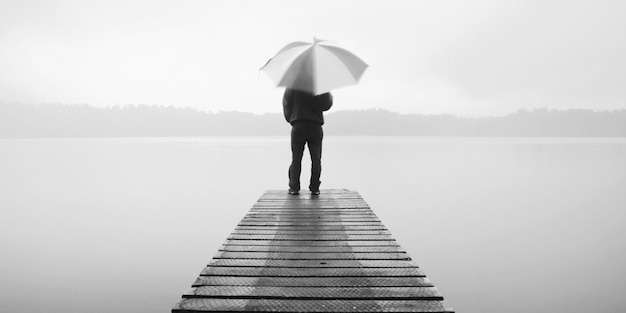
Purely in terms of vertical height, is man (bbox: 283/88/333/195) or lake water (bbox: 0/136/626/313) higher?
man (bbox: 283/88/333/195)

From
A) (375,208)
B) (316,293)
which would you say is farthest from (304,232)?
(375,208)

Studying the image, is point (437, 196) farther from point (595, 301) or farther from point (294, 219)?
point (294, 219)

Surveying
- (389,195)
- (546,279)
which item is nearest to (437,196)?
(389,195)

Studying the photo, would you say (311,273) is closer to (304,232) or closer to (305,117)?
(304,232)

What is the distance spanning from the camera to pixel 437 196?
23.7 metres

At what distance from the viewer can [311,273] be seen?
11.3 ft

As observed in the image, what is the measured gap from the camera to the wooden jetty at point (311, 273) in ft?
9.27

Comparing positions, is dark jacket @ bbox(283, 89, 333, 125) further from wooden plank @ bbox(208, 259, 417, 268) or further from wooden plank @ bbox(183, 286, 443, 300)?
wooden plank @ bbox(183, 286, 443, 300)

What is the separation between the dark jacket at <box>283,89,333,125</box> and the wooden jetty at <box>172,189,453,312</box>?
2054 millimetres

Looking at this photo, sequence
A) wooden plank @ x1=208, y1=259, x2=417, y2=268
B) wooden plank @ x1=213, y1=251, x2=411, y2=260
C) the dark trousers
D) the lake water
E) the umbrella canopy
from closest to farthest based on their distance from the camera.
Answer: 1. wooden plank @ x1=208, y1=259, x2=417, y2=268
2. wooden plank @ x1=213, y1=251, x2=411, y2=260
3. the umbrella canopy
4. the dark trousers
5. the lake water

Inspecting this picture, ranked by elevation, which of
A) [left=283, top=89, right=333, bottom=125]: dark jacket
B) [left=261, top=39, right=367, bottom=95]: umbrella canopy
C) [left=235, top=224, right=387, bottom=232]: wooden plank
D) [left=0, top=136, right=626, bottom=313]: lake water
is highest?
[left=261, top=39, right=367, bottom=95]: umbrella canopy

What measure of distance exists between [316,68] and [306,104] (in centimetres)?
91

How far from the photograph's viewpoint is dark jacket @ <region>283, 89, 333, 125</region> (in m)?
6.77

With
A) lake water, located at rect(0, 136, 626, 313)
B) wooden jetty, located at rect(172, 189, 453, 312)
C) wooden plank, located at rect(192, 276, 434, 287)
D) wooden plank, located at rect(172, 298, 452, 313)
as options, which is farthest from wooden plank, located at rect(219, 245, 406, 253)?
lake water, located at rect(0, 136, 626, 313)
